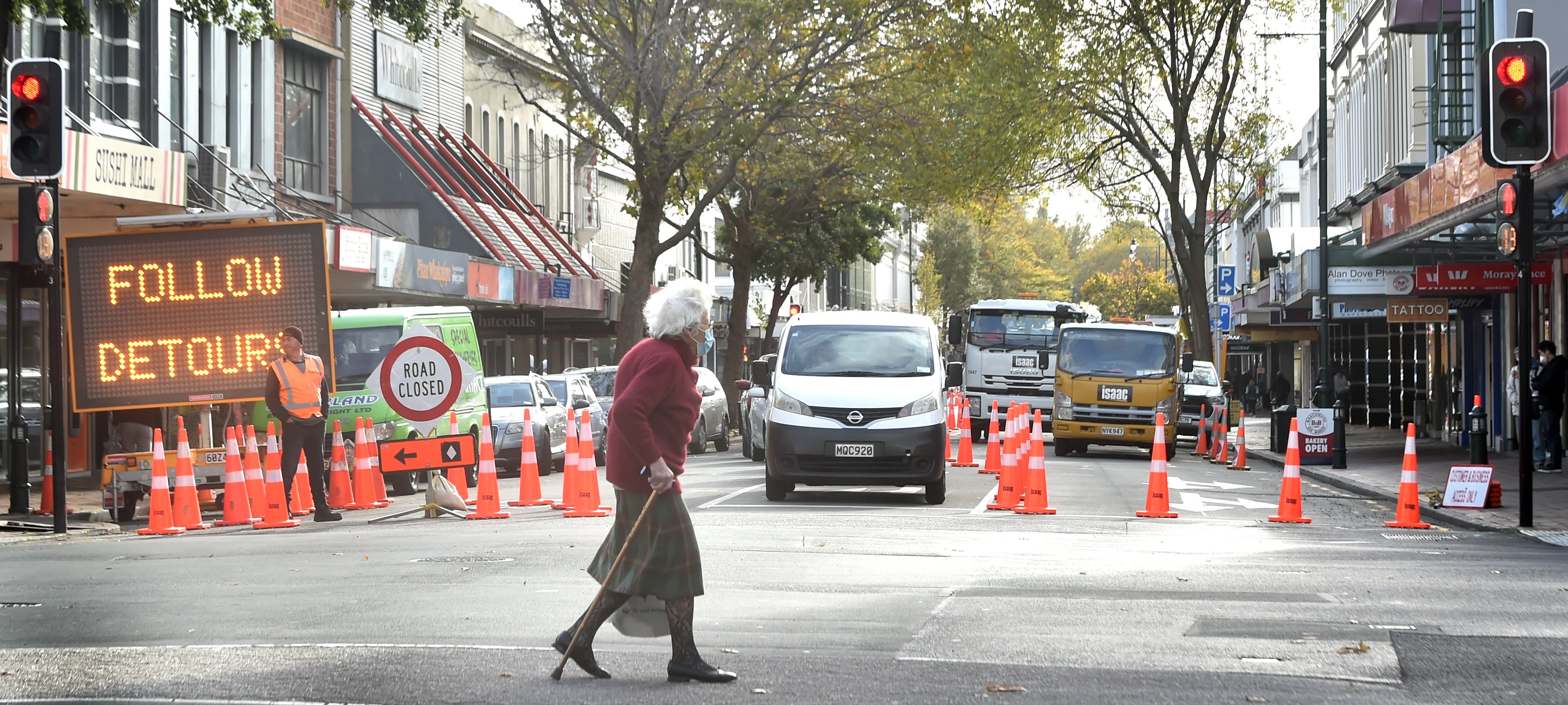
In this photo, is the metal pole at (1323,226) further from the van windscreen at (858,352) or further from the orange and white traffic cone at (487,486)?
the orange and white traffic cone at (487,486)

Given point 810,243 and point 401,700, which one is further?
point 810,243

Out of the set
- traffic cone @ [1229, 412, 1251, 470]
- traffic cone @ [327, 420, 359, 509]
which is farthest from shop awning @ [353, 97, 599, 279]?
traffic cone @ [327, 420, 359, 509]

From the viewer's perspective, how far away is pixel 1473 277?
23.6 meters

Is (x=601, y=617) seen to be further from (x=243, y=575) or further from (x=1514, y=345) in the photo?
(x=1514, y=345)

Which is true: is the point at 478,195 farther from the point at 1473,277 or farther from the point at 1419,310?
the point at 1473,277

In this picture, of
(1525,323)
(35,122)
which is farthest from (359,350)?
(1525,323)

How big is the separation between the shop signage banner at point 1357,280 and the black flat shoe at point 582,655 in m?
21.4

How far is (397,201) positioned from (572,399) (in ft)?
31.8

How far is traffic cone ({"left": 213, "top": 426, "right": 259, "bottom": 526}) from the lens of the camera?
15289 mm

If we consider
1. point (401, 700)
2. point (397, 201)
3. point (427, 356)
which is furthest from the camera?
point (397, 201)

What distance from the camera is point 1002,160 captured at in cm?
3466

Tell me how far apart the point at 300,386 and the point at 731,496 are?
4608 mm

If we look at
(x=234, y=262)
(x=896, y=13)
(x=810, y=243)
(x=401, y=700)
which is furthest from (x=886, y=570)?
(x=810, y=243)

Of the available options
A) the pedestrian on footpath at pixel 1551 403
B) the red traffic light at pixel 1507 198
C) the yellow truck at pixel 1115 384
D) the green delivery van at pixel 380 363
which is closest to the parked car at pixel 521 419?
the green delivery van at pixel 380 363
